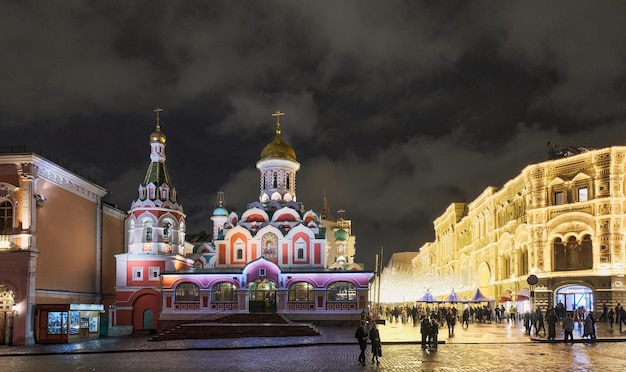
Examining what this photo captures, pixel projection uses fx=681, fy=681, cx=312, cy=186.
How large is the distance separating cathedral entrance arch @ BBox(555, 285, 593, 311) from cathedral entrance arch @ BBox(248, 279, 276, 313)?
1919cm

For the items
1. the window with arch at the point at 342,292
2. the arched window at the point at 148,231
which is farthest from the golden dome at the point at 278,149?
the window with arch at the point at 342,292

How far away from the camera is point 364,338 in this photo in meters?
23.2

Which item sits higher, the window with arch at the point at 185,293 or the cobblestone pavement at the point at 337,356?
the window with arch at the point at 185,293

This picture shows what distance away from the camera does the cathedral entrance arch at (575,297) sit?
43.4m

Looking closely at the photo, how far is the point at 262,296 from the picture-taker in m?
48.3

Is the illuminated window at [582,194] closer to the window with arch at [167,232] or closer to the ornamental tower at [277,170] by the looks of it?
the ornamental tower at [277,170]

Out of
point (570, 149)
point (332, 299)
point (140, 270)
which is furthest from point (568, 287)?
point (140, 270)

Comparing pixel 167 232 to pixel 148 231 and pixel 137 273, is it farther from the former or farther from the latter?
pixel 137 273

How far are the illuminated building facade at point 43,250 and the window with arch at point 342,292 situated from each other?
15452 millimetres

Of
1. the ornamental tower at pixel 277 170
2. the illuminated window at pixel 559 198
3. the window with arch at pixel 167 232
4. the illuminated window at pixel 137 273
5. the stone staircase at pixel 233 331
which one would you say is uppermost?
the ornamental tower at pixel 277 170

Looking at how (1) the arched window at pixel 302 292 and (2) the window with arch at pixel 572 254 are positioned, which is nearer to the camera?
(2) the window with arch at pixel 572 254

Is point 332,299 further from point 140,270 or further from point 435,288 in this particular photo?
point 435,288

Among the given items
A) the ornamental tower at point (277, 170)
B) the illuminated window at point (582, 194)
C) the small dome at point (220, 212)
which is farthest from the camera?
the small dome at point (220, 212)

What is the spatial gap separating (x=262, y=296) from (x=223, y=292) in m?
2.81
